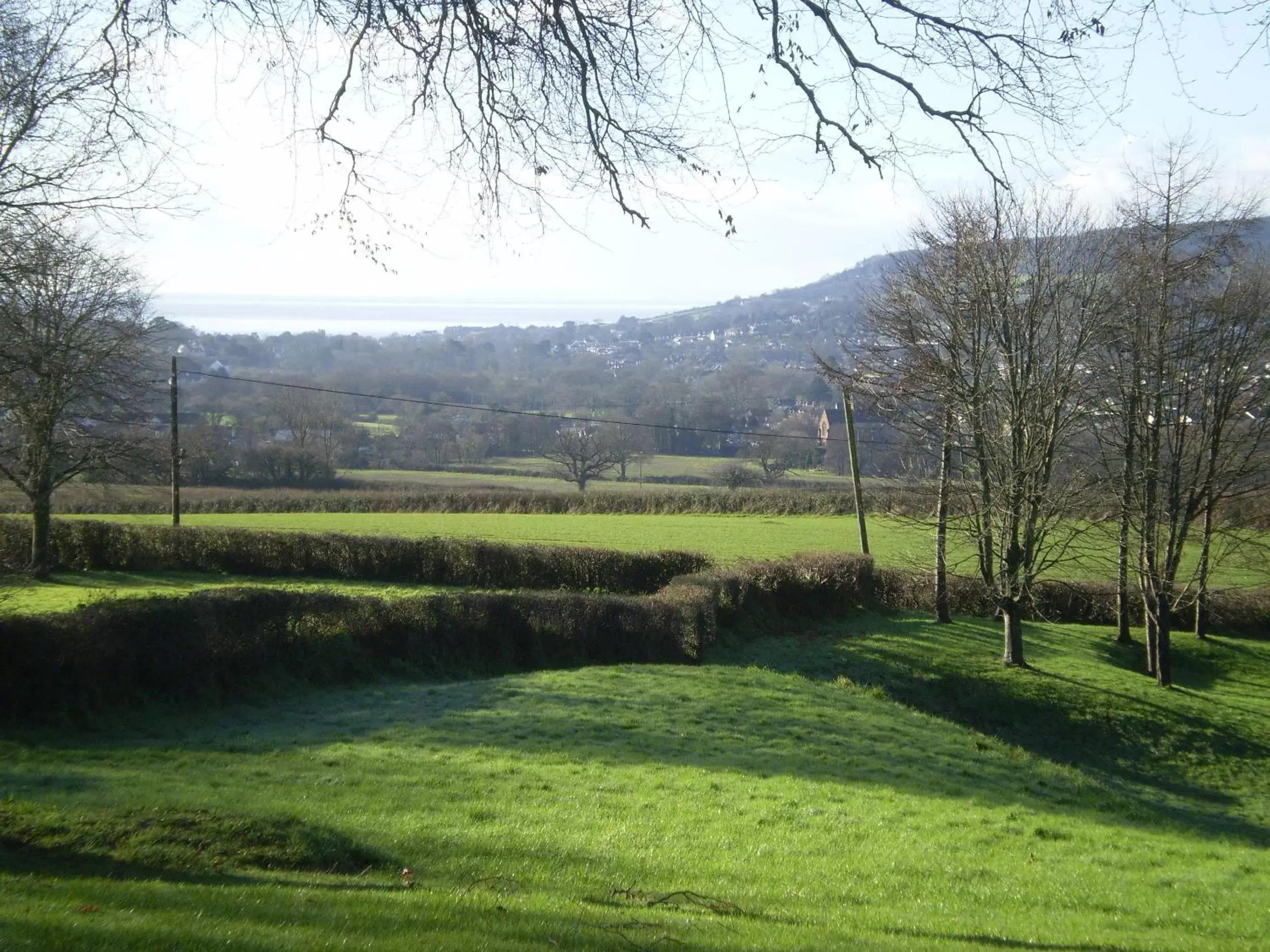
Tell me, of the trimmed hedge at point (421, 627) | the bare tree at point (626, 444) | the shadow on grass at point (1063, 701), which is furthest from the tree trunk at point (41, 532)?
the bare tree at point (626, 444)

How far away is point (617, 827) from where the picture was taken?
339 inches

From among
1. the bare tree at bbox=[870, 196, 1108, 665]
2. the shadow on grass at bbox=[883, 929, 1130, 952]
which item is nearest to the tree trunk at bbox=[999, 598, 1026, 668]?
the bare tree at bbox=[870, 196, 1108, 665]

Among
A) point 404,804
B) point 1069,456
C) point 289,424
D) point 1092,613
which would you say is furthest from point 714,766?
point 289,424

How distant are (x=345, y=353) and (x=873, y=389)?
212 feet

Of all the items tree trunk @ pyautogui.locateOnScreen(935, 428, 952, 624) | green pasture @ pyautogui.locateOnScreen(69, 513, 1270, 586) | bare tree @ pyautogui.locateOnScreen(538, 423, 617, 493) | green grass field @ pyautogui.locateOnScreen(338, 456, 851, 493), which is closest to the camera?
tree trunk @ pyautogui.locateOnScreen(935, 428, 952, 624)

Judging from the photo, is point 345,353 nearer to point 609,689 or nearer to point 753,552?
point 753,552

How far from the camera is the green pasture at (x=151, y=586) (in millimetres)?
22078

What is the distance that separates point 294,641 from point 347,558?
13149mm

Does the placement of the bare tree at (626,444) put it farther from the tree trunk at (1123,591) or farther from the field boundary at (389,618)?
the tree trunk at (1123,591)

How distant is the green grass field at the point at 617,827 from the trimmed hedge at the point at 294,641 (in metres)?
0.67

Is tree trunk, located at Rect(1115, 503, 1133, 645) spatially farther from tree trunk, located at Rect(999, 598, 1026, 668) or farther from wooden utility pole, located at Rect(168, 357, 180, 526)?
wooden utility pole, located at Rect(168, 357, 180, 526)

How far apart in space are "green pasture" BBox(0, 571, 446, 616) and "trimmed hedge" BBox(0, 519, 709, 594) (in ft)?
2.03

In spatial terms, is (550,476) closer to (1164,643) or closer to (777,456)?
(777,456)

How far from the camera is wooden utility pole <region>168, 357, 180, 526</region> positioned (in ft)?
111
